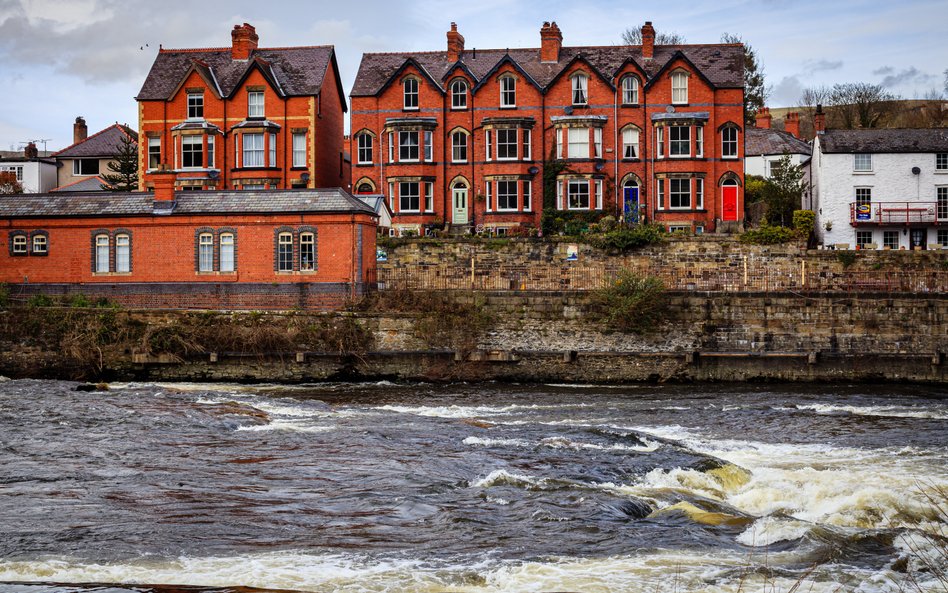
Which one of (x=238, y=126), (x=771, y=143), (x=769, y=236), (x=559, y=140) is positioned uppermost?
(x=771, y=143)

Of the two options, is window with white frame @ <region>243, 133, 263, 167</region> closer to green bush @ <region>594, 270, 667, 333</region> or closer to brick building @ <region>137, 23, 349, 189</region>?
brick building @ <region>137, 23, 349, 189</region>

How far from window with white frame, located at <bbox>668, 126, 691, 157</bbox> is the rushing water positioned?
2327cm

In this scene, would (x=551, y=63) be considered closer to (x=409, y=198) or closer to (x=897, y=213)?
(x=409, y=198)

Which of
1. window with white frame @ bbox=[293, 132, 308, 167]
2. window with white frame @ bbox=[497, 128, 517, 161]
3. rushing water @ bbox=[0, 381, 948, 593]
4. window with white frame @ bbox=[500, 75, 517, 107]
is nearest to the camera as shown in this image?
rushing water @ bbox=[0, 381, 948, 593]

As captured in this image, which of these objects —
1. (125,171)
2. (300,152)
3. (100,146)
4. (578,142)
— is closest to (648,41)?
(578,142)

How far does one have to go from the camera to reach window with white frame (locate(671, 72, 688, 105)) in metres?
48.3

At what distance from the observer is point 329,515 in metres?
15.2

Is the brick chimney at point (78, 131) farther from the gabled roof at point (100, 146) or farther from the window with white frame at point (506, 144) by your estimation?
the window with white frame at point (506, 144)

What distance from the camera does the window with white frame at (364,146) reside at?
49.9 metres

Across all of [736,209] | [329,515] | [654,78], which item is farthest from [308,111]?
[329,515]

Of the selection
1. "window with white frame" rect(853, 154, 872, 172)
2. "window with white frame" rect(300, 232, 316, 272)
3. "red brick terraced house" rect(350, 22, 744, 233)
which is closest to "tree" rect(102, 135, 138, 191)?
"red brick terraced house" rect(350, 22, 744, 233)

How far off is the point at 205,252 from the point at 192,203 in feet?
6.92

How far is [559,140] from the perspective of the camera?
48469 millimetres

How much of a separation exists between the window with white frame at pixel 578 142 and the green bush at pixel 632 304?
1417cm
